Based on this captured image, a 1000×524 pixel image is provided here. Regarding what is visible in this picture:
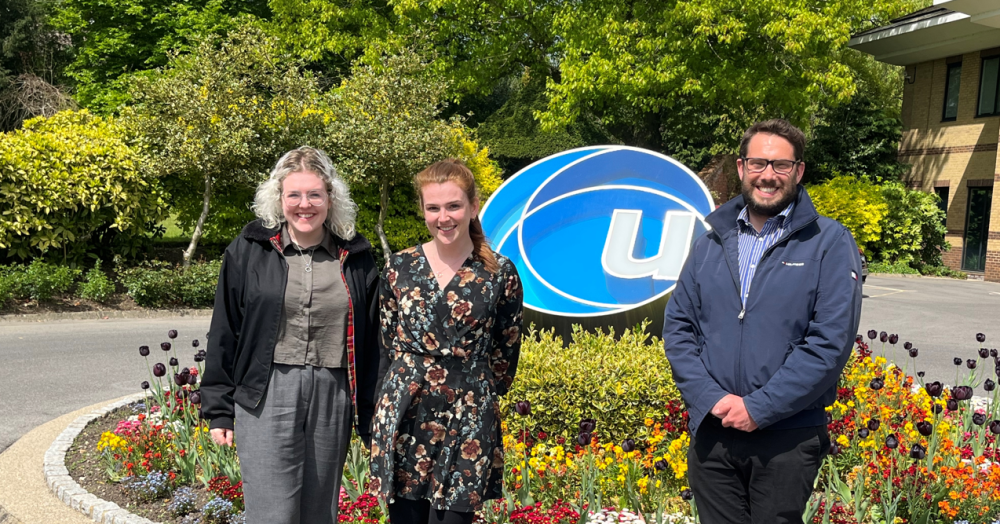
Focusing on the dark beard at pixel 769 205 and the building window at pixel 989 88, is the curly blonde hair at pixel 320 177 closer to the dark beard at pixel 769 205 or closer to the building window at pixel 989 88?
the dark beard at pixel 769 205

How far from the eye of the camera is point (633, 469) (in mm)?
4012

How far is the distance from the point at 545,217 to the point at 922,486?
11.0ft

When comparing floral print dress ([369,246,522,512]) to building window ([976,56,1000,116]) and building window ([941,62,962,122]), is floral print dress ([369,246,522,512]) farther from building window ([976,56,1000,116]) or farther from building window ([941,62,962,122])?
building window ([941,62,962,122])

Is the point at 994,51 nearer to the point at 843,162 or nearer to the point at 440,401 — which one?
Answer: the point at 843,162

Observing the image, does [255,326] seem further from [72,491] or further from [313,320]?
[72,491]

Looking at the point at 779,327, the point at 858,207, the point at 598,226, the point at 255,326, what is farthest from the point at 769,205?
the point at 858,207

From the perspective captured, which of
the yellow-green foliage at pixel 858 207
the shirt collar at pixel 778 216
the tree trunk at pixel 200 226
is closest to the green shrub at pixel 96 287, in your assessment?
the tree trunk at pixel 200 226

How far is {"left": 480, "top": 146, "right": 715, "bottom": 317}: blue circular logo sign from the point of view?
581 cm

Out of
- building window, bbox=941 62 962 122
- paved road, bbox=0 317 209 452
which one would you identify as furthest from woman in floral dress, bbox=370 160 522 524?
building window, bbox=941 62 962 122

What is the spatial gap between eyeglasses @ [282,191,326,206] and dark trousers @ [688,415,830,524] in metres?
1.63

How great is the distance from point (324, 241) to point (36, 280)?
1094 centimetres

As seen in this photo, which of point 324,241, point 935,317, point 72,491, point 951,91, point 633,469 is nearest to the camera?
point 324,241

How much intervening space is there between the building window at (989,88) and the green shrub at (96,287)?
23.8 metres

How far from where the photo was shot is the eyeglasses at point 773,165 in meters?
2.54
